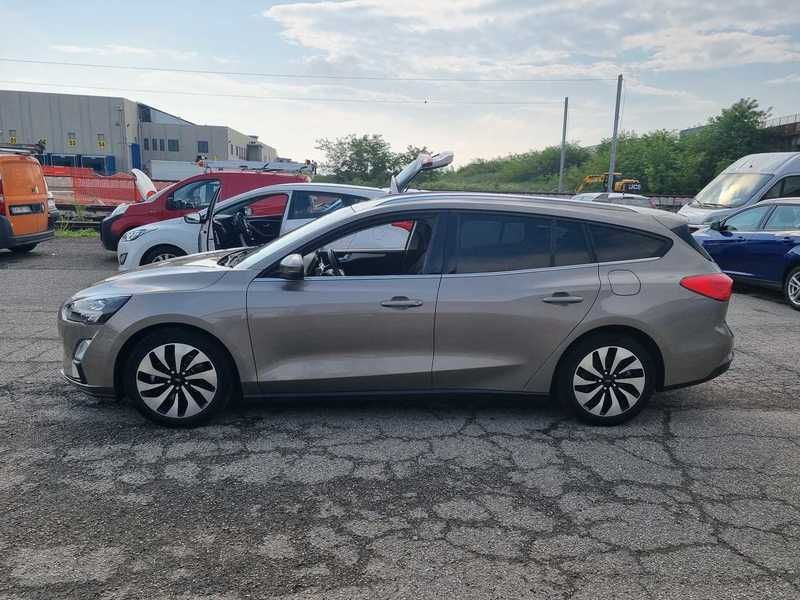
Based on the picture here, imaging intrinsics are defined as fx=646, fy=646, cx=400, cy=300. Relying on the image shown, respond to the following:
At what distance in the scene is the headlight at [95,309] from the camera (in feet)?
13.9

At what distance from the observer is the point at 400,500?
345cm

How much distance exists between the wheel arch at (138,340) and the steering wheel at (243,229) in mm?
4555

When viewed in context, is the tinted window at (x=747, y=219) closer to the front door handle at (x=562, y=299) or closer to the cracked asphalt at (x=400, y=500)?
the cracked asphalt at (x=400, y=500)

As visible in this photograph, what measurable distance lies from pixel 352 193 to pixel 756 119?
4111cm

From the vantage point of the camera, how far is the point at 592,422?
4.48 metres

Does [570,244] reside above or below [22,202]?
above

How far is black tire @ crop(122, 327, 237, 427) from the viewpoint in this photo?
420 cm

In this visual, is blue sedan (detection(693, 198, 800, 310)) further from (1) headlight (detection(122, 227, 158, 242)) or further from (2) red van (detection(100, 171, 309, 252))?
(1) headlight (detection(122, 227, 158, 242))

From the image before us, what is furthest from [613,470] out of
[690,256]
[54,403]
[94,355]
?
[54,403]

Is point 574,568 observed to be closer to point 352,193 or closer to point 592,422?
point 592,422

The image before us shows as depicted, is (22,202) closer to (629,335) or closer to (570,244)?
A: (570,244)

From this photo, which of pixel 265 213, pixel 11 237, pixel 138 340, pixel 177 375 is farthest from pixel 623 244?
pixel 11 237

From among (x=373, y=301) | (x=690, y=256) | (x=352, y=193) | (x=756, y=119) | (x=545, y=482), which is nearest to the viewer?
(x=545, y=482)

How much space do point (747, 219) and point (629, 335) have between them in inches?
283
